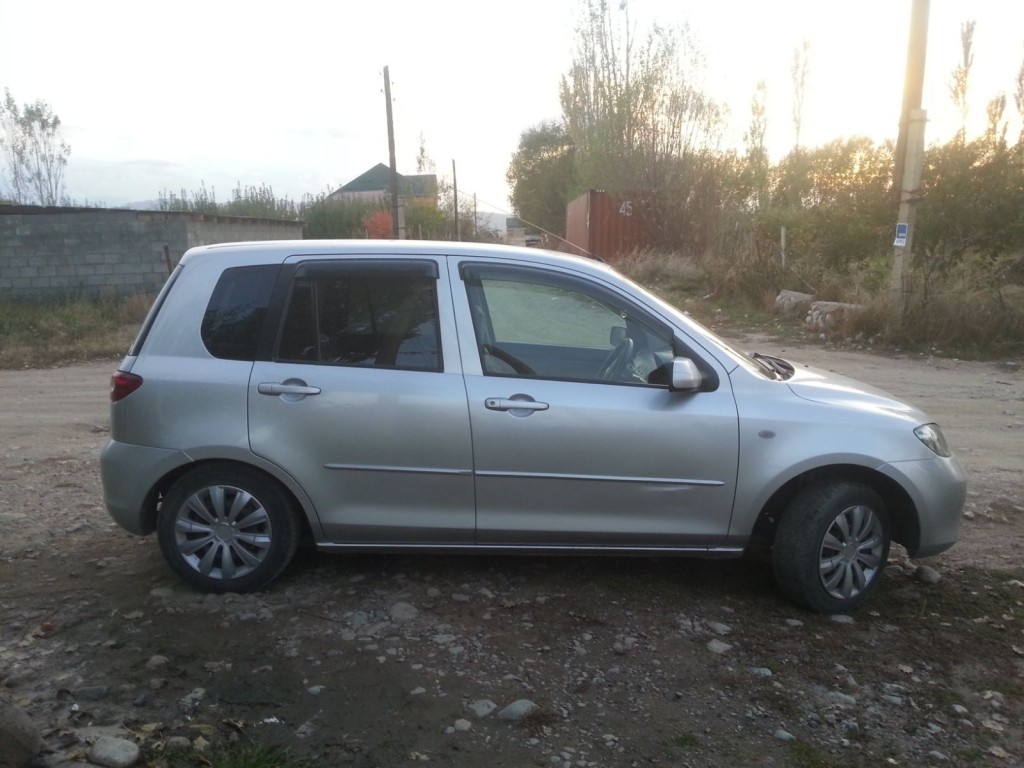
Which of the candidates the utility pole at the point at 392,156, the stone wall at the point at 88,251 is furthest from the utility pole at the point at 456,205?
the stone wall at the point at 88,251

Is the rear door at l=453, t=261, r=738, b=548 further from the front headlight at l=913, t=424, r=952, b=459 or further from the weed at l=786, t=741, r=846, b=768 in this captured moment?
the weed at l=786, t=741, r=846, b=768

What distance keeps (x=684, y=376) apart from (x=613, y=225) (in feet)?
73.7

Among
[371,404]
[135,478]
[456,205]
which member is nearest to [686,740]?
[371,404]

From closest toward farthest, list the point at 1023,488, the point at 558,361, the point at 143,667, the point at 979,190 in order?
1. the point at 143,667
2. the point at 558,361
3. the point at 1023,488
4. the point at 979,190

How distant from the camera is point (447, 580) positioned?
454cm

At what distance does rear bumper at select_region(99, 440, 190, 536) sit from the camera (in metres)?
4.20

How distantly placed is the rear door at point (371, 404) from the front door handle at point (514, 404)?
5.3 inches

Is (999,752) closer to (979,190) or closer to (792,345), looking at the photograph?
(792,345)

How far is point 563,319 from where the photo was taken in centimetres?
465

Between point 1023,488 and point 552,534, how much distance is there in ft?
12.8

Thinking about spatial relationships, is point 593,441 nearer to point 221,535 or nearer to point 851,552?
point 851,552

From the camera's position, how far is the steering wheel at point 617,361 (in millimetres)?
4277

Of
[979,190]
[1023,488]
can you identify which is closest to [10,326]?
[1023,488]

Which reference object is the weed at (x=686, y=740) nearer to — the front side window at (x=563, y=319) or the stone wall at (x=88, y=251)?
the front side window at (x=563, y=319)
